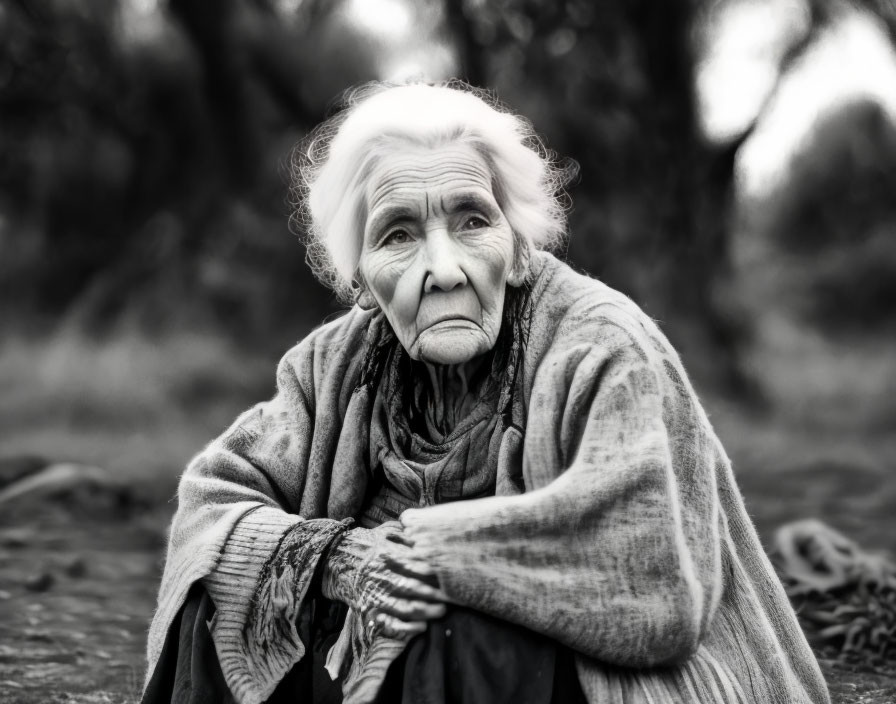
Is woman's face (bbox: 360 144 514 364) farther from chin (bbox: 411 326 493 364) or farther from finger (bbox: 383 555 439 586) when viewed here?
finger (bbox: 383 555 439 586)

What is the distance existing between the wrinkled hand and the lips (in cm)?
43

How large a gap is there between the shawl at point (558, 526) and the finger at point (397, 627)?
3 cm

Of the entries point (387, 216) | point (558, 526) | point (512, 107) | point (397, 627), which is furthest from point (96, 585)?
point (558, 526)

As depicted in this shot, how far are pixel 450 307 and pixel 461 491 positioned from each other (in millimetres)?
380

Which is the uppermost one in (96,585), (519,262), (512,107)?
(512,107)

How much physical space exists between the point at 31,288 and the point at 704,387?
15.4 feet

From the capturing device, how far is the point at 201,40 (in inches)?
308

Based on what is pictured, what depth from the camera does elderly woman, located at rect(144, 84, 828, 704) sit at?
6.26 ft

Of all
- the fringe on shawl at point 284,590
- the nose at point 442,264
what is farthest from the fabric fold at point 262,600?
the nose at point 442,264

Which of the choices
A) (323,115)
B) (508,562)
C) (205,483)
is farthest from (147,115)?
(508,562)

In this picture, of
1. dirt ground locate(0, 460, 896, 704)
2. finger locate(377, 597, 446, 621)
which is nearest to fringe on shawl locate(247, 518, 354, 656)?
finger locate(377, 597, 446, 621)

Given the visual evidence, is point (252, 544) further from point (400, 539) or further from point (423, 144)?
point (423, 144)

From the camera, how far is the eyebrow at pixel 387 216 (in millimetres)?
2236

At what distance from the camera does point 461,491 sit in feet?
7.39
